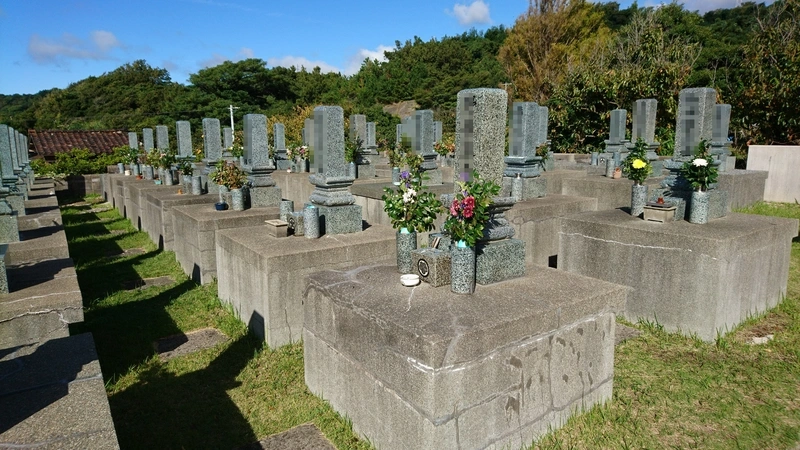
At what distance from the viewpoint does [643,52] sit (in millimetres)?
20469

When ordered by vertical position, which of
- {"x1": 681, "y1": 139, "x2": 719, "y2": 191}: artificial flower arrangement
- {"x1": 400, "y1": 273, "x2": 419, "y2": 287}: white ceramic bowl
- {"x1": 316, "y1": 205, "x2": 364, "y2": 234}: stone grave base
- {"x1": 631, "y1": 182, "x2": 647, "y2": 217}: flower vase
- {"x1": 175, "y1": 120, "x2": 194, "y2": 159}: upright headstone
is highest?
{"x1": 175, "y1": 120, "x2": 194, "y2": 159}: upright headstone

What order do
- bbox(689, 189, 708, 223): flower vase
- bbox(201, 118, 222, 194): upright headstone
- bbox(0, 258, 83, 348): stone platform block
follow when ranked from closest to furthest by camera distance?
bbox(0, 258, 83, 348): stone platform block → bbox(689, 189, 708, 223): flower vase → bbox(201, 118, 222, 194): upright headstone

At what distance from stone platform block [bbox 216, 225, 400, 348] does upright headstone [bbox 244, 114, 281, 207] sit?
210 cm

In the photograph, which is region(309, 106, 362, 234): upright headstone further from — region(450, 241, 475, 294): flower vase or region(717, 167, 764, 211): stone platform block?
region(717, 167, 764, 211): stone platform block

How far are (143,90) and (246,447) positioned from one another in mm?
49487

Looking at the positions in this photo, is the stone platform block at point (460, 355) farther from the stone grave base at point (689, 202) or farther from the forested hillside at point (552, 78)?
the forested hillside at point (552, 78)

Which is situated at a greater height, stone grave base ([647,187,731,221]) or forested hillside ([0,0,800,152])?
forested hillside ([0,0,800,152])

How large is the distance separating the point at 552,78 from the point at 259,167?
1049 inches

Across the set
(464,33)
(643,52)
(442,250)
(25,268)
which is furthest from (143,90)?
(442,250)

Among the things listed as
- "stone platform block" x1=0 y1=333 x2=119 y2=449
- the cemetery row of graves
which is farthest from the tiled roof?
"stone platform block" x1=0 y1=333 x2=119 y2=449

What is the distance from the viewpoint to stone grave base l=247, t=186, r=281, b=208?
807 cm

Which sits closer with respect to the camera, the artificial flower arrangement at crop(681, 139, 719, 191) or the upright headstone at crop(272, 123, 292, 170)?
the artificial flower arrangement at crop(681, 139, 719, 191)

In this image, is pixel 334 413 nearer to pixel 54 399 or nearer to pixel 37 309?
pixel 54 399

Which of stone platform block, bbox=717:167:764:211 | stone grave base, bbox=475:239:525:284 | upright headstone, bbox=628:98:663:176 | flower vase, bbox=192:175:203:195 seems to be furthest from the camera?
upright headstone, bbox=628:98:663:176
